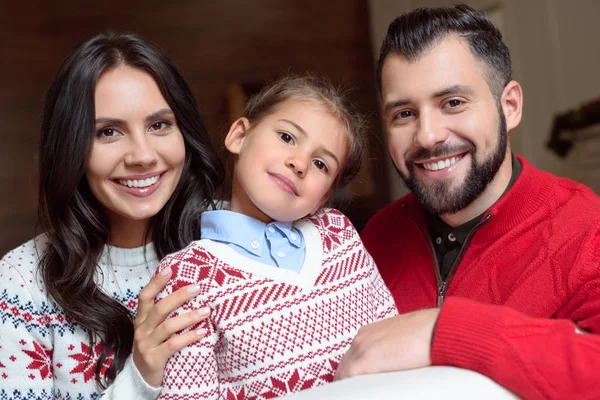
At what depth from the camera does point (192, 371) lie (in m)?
1.19

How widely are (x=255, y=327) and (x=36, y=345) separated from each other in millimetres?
578

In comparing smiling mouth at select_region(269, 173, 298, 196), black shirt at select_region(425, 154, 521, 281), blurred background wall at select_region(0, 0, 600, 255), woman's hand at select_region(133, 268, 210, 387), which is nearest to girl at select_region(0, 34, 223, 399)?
woman's hand at select_region(133, 268, 210, 387)

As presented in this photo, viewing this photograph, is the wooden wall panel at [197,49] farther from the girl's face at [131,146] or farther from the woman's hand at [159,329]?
the woman's hand at [159,329]

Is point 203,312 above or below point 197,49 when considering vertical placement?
below

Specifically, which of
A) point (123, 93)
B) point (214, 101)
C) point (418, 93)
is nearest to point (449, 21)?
point (418, 93)

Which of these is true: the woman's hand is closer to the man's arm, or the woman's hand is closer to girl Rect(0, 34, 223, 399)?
girl Rect(0, 34, 223, 399)

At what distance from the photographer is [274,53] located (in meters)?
4.61

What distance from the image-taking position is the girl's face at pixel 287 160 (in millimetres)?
1340

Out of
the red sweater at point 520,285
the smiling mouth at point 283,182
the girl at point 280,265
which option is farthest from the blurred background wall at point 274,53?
the smiling mouth at point 283,182

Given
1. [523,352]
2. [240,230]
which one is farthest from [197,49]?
[523,352]

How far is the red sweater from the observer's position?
3.23 ft

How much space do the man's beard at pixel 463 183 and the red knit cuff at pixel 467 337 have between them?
1.54ft

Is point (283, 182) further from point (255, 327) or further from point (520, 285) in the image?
point (520, 285)

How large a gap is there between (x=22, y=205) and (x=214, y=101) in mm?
1427
